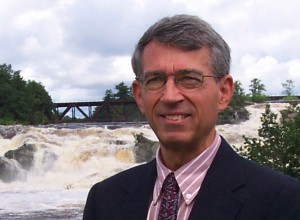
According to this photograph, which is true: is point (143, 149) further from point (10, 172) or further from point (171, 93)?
point (171, 93)

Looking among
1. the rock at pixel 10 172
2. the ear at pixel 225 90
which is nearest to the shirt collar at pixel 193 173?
the ear at pixel 225 90

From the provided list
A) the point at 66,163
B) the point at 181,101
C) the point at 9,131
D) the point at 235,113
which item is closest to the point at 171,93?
the point at 181,101

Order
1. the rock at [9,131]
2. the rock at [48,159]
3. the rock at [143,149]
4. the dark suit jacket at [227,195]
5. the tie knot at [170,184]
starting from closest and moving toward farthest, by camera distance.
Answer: the dark suit jacket at [227,195]
the tie knot at [170,184]
the rock at [143,149]
the rock at [48,159]
the rock at [9,131]

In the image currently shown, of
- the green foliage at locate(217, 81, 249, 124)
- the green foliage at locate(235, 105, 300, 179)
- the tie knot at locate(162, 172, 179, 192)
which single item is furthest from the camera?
the green foliage at locate(217, 81, 249, 124)

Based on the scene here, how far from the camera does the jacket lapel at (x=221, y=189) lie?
62.8 inches

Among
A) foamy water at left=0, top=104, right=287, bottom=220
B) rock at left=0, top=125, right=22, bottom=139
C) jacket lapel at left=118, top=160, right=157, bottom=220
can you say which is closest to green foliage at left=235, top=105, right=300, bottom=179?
jacket lapel at left=118, top=160, right=157, bottom=220

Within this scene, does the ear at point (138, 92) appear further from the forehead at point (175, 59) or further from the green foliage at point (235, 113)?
the green foliage at point (235, 113)

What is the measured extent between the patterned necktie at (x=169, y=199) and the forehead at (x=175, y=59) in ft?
0.93

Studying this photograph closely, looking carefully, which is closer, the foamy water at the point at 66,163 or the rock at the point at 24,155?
the foamy water at the point at 66,163

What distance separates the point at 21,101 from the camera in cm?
3625

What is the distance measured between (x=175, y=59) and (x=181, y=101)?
106 millimetres

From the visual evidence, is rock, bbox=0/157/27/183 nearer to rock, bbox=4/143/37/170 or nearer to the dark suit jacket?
rock, bbox=4/143/37/170

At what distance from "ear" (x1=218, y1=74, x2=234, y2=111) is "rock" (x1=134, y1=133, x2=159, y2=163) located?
17827 millimetres

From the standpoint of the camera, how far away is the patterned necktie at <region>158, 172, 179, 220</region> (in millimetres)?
1638
